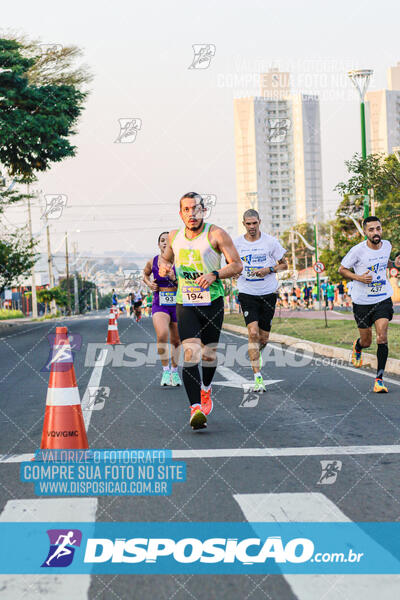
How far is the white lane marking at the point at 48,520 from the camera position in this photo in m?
3.29

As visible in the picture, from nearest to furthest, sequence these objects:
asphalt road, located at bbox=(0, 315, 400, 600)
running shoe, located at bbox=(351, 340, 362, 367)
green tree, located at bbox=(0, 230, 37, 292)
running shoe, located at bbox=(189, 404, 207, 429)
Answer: asphalt road, located at bbox=(0, 315, 400, 600) < running shoe, located at bbox=(189, 404, 207, 429) < running shoe, located at bbox=(351, 340, 362, 367) < green tree, located at bbox=(0, 230, 37, 292)

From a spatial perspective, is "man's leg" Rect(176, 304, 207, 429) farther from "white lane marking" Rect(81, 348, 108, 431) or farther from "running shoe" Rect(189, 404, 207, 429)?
"white lane marking" Rect(81, 348, 108, 431)

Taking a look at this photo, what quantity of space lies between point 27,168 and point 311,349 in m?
18.0

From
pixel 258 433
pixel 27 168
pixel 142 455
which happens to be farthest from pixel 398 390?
pixel 27 168

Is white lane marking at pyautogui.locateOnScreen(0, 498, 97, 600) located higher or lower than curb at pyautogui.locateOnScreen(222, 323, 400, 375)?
higher

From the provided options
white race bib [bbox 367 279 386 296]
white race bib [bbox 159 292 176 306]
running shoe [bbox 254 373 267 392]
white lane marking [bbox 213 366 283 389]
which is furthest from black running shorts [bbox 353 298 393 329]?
white race bib [bbox 159 292 176 306]

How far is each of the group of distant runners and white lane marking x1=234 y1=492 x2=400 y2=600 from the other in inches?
87.1

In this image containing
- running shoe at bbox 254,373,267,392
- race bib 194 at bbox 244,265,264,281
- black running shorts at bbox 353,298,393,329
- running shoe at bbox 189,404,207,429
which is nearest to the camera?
running shoe at bbox 189,404,207,429

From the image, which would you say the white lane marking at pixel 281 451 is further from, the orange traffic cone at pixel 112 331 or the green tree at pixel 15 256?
the green tree at pixel 15 256

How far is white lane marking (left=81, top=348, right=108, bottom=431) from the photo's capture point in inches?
311

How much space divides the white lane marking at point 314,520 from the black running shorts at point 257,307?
500 cm

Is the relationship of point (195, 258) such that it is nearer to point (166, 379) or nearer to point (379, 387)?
point (379, 387)

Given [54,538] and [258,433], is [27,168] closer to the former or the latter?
[258,433]

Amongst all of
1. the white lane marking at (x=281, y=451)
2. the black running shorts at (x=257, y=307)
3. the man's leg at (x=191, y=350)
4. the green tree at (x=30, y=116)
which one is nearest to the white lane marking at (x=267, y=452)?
the white lane marking at (x=281, y=451)
